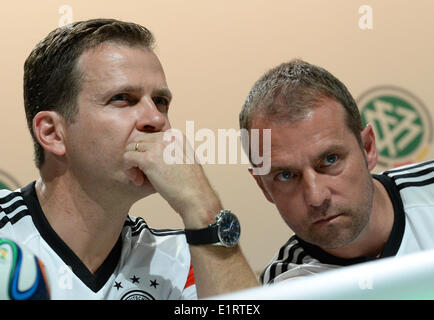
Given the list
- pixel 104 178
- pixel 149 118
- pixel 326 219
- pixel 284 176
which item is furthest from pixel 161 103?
pixel 326 219

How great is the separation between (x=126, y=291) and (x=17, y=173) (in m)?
0.87

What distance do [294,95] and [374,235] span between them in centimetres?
39

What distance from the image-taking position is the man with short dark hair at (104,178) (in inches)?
42.4

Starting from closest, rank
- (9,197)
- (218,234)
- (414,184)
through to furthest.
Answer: (218,234) < (9,197) < (414,184)

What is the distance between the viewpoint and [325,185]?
3.75 ft

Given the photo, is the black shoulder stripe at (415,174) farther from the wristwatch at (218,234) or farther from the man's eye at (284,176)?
the wristwatch at (218,234)

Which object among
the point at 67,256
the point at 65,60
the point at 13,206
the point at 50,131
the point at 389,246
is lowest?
the point at 389,246

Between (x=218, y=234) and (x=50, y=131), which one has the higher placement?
(x=50, y=131)

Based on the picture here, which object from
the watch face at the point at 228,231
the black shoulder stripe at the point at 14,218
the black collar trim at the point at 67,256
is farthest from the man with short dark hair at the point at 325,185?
the black shoulder stripe at the point at 14,218

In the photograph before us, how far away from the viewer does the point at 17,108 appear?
1900mm

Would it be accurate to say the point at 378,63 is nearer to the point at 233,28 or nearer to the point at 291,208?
the point at 233,28

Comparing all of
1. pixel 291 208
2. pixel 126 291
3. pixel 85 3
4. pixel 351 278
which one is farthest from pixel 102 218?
pixel 85 3

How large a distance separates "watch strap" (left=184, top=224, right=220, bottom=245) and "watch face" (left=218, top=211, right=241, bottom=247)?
10 millimetres

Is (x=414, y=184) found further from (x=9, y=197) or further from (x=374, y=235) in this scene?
(x=9, y=197)
